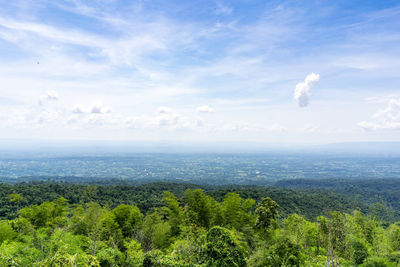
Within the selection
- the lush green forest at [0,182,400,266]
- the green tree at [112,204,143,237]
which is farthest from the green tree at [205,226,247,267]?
the green tree at [112,204,143,237]

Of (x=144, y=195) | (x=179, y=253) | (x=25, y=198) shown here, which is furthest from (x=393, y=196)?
(x=25, y=198)

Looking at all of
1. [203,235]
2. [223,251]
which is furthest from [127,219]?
[223,251]

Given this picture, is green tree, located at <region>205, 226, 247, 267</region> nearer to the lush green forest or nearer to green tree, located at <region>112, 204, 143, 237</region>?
the lush green forest

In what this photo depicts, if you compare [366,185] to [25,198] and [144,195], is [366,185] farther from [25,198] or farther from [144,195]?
[25,198]

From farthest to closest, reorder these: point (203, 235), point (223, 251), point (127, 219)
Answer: point (127, 219) → point (203, 235) → point (223, 251)

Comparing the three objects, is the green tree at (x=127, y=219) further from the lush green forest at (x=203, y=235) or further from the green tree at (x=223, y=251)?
the green tree at (x=223, y=251)

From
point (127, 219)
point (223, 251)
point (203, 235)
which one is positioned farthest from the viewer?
point (127, 219)

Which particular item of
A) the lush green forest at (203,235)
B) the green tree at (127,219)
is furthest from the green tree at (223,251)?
the green tree at (127,219)

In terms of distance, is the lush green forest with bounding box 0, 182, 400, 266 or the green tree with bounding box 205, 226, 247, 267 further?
the lush green forest with bounding box 0, 182, 400, 266

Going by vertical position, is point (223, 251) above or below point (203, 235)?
above

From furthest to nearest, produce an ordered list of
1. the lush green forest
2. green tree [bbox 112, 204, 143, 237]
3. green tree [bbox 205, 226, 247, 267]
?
green tree [bbox 112, 204, 143, 237] → the lush green forest → green tree [bbox 205, 226, 247, 267]

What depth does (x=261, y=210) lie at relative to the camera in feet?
66.0

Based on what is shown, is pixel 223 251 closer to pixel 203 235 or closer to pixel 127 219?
pixel 203 235

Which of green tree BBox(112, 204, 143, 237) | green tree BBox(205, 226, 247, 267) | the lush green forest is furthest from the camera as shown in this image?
green tree BBox(112, 204, 143, 237)
